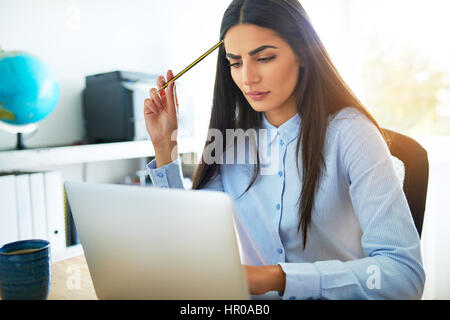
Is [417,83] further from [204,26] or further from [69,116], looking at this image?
[69,116]

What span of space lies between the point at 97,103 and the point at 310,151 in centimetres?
121

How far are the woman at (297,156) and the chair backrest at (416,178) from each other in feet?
0.30

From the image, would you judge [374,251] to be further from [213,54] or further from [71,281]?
[213,54]

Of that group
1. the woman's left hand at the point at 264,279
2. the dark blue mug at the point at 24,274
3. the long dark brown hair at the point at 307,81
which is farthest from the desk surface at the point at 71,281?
the long dark brown hair at the point at 307,81

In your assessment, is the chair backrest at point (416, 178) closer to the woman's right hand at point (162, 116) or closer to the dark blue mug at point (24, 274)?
the woman's right hand at point (162, 116)

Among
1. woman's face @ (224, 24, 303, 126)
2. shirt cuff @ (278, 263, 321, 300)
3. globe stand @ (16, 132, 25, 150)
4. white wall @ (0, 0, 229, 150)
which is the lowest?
shirt cuff @ (278, 263, 321, 300)

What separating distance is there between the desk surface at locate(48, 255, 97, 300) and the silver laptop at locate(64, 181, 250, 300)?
4.8 inches

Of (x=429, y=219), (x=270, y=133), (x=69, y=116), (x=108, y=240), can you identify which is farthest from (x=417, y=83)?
(x=108, y=240)

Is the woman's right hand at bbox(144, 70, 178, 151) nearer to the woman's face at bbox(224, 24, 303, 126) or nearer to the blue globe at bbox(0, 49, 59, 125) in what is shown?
the woman's face at bbox(224, 24, 303, 126)

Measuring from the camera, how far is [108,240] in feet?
1.92

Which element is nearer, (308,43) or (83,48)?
(308,43)

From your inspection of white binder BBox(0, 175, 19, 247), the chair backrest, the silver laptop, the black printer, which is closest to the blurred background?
the black printer

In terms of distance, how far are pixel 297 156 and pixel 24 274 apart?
654mm

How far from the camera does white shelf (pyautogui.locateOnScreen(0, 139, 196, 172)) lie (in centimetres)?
144
